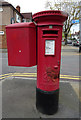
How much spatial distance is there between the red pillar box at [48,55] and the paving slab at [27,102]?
237 millimetres

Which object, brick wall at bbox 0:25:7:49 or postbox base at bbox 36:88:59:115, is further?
brick wall at bbox 0:25:7:49

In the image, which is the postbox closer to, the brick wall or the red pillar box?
the red pillar box

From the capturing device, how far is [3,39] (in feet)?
62.3

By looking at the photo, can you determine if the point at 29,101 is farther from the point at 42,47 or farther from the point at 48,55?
the point at 42,47

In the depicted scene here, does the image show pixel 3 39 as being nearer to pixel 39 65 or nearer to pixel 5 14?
pixel 5 14

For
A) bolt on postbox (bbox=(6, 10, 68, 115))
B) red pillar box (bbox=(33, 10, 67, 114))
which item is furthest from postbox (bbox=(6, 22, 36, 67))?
red pillar box (bbox=(33, 10, 67, 114))

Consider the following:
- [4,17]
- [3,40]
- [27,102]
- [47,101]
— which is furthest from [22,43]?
[4,17]

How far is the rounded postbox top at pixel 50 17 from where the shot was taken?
1.90 metres

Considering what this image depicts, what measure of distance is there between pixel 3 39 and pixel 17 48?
60.1 feet

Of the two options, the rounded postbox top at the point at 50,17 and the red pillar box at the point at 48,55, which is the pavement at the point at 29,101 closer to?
the red pillar box at the point at 48,55

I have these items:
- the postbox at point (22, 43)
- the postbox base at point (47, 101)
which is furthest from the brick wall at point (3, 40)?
the postbox base at point (47, 101)

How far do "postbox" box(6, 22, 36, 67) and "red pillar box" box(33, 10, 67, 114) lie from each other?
14 centimetres

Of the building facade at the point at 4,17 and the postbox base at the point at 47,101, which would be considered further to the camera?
the building facade at the point at 4,17

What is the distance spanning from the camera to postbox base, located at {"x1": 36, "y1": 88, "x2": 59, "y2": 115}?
2260 mm
